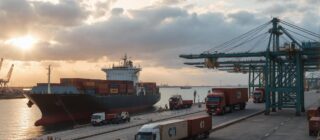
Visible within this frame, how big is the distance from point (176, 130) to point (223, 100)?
3208cm

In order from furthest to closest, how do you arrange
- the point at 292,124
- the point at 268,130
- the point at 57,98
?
the point at 57,98, the point at 292,124, the point at 268,130

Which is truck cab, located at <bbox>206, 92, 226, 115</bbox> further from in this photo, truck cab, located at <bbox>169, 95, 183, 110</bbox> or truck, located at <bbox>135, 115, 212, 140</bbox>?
truck, located at <bbox>135, 115, 212, 140</bbox>

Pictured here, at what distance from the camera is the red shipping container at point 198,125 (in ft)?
106

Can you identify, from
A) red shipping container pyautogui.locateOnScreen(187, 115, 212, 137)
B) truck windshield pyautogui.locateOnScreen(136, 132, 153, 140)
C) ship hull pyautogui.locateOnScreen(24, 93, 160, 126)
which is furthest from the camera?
ship hull pyautogui.locateOnScreen(24, 93, 160, 126)

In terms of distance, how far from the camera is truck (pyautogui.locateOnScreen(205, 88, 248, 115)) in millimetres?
59094

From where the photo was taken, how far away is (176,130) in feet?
97.6

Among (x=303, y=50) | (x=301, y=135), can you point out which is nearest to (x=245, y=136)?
(x=301, y=135)

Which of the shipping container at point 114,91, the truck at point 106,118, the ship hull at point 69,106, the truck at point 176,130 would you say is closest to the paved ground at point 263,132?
the truck at point 176,130

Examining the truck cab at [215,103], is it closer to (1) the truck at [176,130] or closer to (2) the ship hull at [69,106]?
(1) the truck at [176,130]

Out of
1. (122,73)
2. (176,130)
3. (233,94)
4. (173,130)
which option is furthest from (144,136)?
(122,73)

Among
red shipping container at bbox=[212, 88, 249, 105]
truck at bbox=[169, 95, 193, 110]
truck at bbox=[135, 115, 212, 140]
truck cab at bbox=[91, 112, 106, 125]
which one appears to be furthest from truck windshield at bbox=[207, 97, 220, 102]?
truck at bbox=[135, 115, 212, 140]

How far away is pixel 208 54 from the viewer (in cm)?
6188

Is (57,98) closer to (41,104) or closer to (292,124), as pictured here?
(41,104)

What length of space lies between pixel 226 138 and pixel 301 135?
25.4 ft
